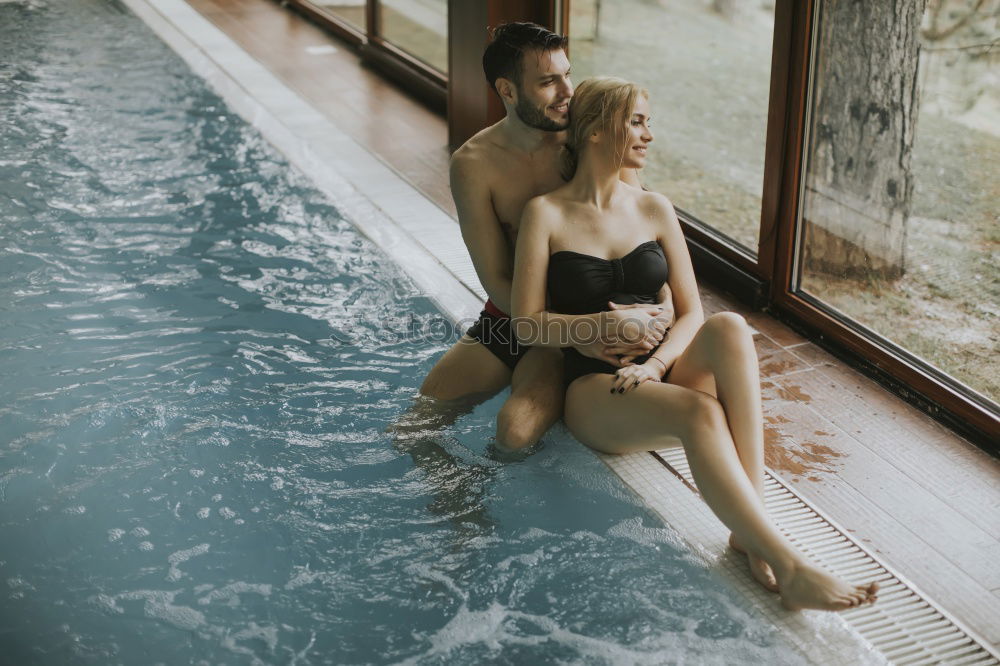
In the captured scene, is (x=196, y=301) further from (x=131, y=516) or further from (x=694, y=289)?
(x=694, y=289)

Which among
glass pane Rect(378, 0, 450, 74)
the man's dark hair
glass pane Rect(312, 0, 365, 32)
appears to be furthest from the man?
glass pane Rect(312, 0, 365, 32)

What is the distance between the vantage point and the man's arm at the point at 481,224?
2855mm

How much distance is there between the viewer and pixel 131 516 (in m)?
2.83

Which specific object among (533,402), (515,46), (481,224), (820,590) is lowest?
(820,590)

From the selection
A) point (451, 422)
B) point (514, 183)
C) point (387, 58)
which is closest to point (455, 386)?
point (451, 422)

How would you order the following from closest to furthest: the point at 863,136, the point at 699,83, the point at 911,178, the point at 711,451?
the point at 711,451
the point at 911,178
the point at 863,136
the point at 699,83

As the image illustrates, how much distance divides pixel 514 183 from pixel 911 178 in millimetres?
1304

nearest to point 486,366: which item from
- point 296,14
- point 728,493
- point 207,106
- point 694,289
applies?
point 694,289

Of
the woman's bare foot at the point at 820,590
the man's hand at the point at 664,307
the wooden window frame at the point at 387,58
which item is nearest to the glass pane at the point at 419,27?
the wooden window frame at the point at 387,58

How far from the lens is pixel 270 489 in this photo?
2934mm

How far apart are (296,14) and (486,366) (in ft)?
22.1

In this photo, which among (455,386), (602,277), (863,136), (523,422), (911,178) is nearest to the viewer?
(602,277)

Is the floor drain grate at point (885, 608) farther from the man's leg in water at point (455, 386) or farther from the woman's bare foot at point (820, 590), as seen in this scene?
the man's leg in water at point (455, 386)

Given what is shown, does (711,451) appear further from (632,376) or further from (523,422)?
(523,422)
